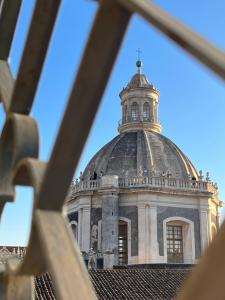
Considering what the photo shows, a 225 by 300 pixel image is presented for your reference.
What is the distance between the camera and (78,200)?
2600cm

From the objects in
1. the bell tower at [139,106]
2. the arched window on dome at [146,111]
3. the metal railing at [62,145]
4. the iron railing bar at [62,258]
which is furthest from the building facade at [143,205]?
the iron railing bar at [62,258]

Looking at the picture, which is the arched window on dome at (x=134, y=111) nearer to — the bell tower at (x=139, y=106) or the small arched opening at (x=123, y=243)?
the bell tower at (x=139, y=106)

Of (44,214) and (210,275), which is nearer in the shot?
(210,275)

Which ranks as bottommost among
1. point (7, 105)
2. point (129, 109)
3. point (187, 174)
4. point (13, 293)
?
point (13, 293)

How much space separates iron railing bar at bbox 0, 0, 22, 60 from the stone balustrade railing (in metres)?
22.6

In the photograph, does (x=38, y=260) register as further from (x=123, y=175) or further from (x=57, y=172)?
(x=123, y=175)

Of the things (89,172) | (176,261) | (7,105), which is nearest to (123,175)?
(89,172)

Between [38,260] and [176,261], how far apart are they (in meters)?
24.4

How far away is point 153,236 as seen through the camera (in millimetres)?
24000

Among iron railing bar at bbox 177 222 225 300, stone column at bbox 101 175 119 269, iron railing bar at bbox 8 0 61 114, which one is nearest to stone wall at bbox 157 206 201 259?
stone column at bbox 101 175 119 269

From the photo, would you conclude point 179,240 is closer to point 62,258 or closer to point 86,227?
point 86,227

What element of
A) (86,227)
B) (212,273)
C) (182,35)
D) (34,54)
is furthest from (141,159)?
(212,273)

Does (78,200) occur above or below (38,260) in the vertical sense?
above

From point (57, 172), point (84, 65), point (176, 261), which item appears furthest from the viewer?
point (176, 261)
